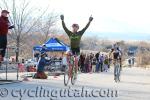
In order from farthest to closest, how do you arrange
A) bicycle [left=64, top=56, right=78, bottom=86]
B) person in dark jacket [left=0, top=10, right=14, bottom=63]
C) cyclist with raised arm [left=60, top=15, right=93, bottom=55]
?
bicycle [left=64, top=56, right=78, bottom=86] → cyclist with raised arm [left=60, top=15, right=93, bottom=55] → person in dark jacket [left=0, top=10, right=14, bottom=63]

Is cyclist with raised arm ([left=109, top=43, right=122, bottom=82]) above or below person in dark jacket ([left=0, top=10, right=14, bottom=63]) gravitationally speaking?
below

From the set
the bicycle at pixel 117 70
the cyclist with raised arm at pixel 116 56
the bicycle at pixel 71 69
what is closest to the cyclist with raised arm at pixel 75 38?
the bicycle at pixel 71 69

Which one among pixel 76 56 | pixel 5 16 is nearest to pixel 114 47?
pixel 76 56

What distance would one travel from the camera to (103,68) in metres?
45.8

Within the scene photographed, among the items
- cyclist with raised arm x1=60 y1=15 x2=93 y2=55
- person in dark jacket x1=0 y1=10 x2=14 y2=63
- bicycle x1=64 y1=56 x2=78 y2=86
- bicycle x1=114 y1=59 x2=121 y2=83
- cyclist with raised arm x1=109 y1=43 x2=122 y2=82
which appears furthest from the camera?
bicycle x1=114 y1=59 x2=121 y2=83

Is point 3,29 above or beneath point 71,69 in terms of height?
above

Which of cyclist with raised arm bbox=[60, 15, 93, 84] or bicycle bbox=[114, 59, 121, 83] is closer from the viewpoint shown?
cyclist with raised arm bbox=[60, 15, 93, 84]

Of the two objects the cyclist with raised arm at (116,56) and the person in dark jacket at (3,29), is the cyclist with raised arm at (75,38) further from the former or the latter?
the cyclist with raised arm at (116,56)

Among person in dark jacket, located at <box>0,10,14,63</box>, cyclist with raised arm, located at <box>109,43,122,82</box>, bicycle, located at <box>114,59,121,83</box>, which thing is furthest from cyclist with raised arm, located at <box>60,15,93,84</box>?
bicycle, located at <box>114,59,121,83</box>

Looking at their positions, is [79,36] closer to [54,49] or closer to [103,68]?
[54,49]
